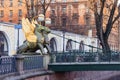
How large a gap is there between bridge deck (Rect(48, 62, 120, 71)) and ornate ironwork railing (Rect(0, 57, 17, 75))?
601 cm

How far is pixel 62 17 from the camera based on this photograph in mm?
85000

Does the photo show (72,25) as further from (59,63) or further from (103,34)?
→ (59,63)

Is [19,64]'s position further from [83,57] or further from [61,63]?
[83,57]

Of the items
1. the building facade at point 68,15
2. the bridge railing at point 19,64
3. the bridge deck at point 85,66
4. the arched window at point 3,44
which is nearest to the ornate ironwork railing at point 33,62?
the bridge railing at point 19,64

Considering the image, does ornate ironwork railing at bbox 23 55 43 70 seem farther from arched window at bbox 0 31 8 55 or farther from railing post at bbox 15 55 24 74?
arched window at bbox 0 31 8 55

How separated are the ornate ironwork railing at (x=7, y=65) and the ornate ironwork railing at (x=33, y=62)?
176 centimetres

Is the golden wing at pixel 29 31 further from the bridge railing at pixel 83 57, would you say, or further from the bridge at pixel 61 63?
the bridge railing at pixel 83 57

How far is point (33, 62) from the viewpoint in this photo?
2525cm

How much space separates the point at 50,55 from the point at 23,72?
549 cm

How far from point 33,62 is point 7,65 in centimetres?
399

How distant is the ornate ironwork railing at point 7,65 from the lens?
20492 mm

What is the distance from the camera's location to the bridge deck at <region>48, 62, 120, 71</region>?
89.8ft

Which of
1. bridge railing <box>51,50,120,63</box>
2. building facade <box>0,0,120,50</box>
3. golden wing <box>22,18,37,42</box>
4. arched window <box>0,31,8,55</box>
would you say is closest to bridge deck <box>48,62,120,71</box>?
bridge railing <box>51,50,120,63</box>

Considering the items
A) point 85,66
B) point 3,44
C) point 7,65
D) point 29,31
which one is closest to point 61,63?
point 85,66
